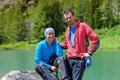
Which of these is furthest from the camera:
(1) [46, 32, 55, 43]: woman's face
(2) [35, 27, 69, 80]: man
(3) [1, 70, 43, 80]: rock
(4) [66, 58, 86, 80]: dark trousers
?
(3) [1, 70, 43, 80]: rock

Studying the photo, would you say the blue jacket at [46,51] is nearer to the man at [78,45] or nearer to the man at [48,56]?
the man at [48,56]

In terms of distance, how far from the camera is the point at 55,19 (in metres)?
91.7

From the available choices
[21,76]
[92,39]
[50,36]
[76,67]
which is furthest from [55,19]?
[92,39]

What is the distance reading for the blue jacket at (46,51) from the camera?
11.6 metres

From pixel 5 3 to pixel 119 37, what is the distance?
252 ft

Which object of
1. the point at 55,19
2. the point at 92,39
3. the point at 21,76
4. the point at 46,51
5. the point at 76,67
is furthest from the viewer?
the point at 55,19

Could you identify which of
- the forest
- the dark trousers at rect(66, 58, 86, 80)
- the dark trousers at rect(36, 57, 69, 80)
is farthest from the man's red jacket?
the forest

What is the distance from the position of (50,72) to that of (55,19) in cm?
8017

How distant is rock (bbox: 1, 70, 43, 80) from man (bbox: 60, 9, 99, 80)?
1.33 m

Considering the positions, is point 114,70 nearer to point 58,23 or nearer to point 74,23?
point 74,23

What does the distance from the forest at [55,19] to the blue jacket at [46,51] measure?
6840 cm

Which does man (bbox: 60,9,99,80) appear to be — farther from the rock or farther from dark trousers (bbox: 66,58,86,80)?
the rock

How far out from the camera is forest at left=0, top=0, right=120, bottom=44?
83325mm

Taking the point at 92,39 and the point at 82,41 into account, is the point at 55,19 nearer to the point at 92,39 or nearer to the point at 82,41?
the point at 82,41
